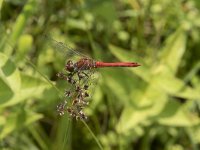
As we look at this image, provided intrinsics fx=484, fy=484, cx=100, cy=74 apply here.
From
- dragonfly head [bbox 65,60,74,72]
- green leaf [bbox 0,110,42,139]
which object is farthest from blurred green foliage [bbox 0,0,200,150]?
dragonfly head [bbox 65,60,74,72]

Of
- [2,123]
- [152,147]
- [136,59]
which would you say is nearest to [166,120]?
[136,59]

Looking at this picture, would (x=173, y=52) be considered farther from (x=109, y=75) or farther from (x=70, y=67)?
(x=70, y=67)

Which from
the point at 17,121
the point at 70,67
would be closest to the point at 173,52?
the point at 17,121

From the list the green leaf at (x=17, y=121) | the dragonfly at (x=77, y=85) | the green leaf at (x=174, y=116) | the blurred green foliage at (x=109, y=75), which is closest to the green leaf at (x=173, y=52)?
the blurred green foliage at (x=109, y=75)

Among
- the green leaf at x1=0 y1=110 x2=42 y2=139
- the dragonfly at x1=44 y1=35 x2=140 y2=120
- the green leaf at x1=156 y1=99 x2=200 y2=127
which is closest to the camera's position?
the dragonfly at x1=44 y1=35 x2=140 y2=120

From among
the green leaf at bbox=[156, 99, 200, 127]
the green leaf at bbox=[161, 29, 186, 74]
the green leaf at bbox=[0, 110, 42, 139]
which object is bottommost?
the green leaf at bbox=[156, 99, 200, 127]

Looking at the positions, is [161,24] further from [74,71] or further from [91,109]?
[74,71]

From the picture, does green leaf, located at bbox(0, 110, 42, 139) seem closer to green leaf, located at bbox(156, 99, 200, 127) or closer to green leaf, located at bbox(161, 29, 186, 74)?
green leaf, located at bbox(156, 99, 200, 127)

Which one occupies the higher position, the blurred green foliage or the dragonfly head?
the dragonfly head
